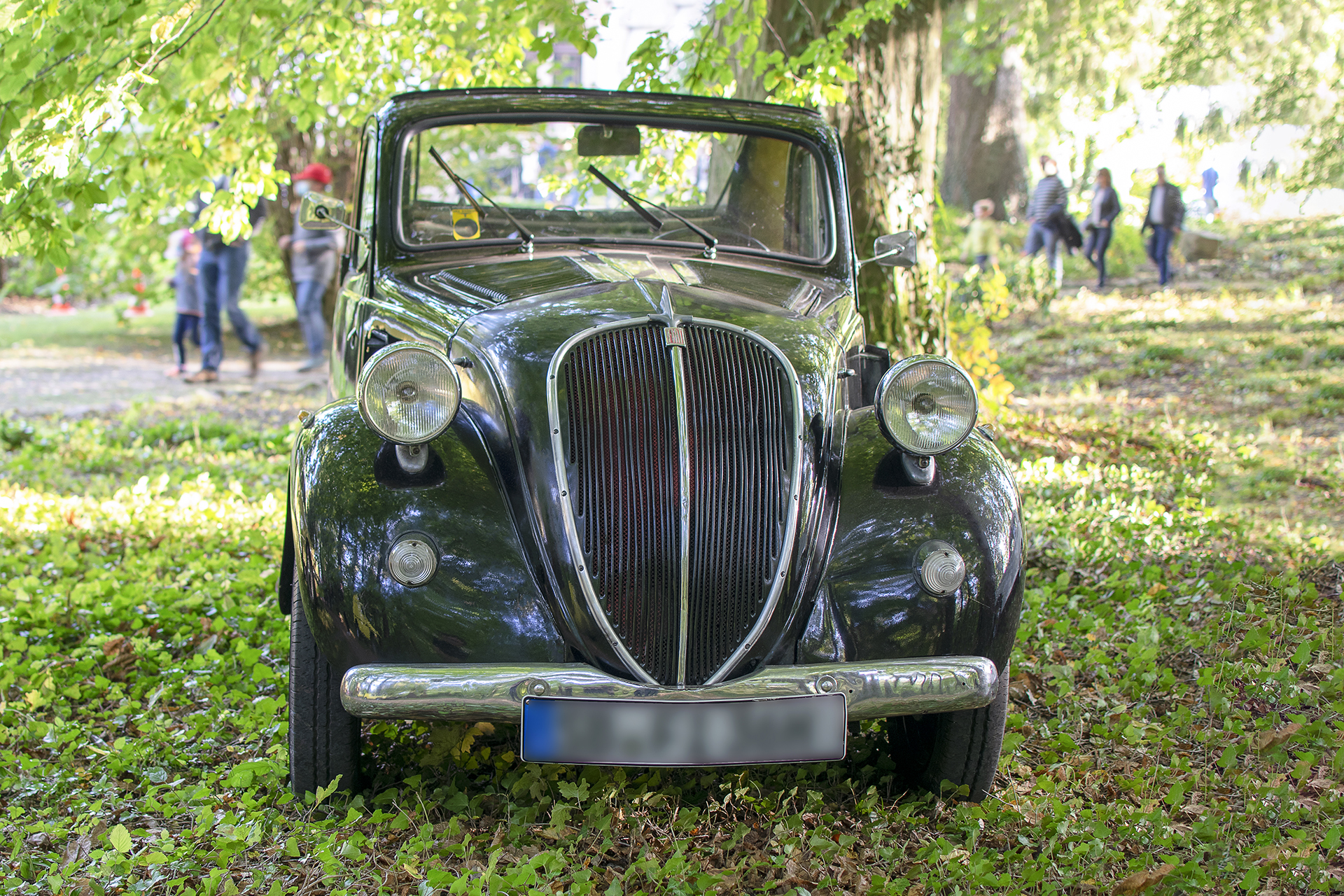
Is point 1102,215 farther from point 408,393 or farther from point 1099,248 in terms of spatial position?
point 408,393

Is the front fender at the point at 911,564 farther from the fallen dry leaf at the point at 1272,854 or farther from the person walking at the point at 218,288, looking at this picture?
the person walking at the point at 218,288

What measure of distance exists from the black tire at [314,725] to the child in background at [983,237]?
10.6 metres

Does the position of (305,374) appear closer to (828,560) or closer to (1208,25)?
(828,560)

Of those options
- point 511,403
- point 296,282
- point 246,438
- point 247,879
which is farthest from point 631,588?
point 296,282

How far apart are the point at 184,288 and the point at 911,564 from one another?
27.0 feet

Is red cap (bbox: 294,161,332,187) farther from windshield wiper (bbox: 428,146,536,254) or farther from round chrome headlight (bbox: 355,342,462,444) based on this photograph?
round chrome headlight (bbox: 355,342,462,444)

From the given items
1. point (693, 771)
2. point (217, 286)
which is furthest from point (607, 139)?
point (217, 286)

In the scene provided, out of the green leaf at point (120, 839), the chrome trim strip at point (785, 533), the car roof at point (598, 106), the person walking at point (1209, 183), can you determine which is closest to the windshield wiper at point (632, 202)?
the car roof at point (598, 106)

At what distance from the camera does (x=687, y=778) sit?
306 cm

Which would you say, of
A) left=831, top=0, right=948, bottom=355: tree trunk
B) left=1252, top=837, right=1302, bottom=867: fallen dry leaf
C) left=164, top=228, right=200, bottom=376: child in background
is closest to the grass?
left=831, top=0, right=948, bottom=355: tree trunk

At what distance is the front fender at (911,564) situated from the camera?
8.54 feet

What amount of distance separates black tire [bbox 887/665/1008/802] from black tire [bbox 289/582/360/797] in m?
1.43

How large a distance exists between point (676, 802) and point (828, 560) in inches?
30.2

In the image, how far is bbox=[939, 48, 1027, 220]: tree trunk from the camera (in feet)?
56.7
